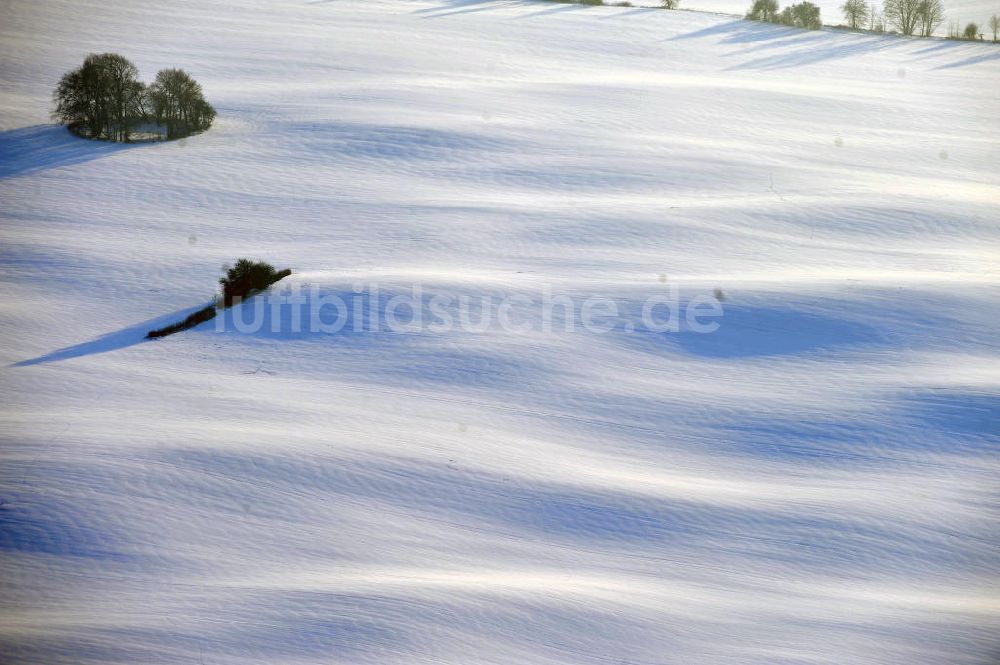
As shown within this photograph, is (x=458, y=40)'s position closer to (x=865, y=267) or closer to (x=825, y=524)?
(x=865, y=267)

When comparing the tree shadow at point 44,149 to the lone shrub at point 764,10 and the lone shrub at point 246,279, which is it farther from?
the lone shrub at point 764,10

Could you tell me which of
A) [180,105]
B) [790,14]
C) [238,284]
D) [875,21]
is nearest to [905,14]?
[875,21]

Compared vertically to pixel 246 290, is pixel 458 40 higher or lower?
higher

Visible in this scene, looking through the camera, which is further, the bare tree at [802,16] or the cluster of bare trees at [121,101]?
the bare tree at [802,16]

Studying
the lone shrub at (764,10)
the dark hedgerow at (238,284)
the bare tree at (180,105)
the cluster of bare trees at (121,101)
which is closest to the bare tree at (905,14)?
the lone shrub at (764,10)

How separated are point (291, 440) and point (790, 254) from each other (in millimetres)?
11833

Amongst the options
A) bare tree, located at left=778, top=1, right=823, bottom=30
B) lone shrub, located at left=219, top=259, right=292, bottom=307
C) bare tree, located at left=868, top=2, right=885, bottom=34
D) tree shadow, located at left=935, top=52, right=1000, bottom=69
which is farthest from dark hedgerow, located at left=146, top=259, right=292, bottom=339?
bare tree, located at left=868, top=2, right=885, bottom=34

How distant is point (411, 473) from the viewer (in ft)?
41.3

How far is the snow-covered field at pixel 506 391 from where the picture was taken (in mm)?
10008

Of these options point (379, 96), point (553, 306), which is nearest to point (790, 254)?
point (553, 306)

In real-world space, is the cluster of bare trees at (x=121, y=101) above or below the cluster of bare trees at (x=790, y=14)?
below

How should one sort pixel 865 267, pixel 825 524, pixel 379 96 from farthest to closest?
pixel 379 96 < pixel 865 267 < pixel 825 524

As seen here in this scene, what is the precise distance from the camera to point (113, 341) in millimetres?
16734

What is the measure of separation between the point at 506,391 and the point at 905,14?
115ft
